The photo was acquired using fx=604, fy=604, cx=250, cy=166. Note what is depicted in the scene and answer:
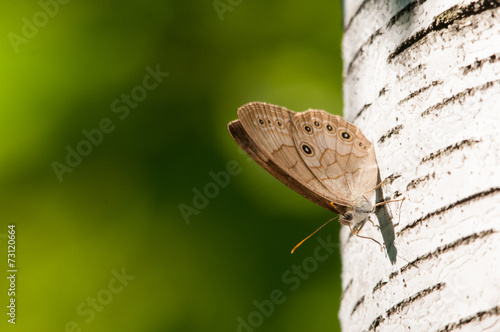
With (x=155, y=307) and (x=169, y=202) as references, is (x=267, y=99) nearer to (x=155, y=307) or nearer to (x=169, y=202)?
(x=169, y=202)

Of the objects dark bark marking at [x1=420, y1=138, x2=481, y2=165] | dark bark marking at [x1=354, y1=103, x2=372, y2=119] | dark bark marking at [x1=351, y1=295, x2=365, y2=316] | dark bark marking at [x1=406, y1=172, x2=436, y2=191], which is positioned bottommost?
dark bark marking at [x1=351, y1=295, x2=365, y2=316]

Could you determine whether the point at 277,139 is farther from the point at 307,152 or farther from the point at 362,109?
the point at 362,109

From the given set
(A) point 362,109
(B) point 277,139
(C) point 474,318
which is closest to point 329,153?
(B) point 277,139

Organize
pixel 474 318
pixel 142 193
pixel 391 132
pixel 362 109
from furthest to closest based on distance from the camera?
pixel 142 193 → pixel 362 109 → pixel 391 132 → pixel 474 318

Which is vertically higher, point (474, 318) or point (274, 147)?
point (274, 147)

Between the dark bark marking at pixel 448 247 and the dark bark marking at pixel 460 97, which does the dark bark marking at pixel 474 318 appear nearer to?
the dark bark marking at pixel 448 247

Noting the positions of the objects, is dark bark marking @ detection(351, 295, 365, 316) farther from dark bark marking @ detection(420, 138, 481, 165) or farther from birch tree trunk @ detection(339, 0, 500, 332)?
dark bark marking @ detection(420, 138, 481, 165)

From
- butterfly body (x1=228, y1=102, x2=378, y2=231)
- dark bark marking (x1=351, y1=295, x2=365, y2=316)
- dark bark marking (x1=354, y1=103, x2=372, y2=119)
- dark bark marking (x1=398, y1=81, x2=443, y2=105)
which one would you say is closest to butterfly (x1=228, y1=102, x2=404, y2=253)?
butterfly body (x1=228, y1=102, x2=378, y2=231)
